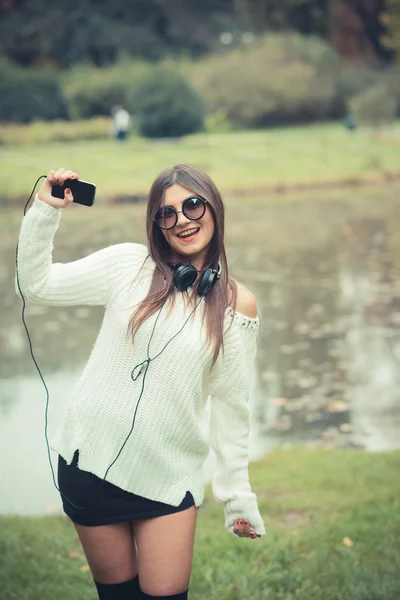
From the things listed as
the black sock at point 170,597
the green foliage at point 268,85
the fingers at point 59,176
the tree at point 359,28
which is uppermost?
the fingers at point 59,176

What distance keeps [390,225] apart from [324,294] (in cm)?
648

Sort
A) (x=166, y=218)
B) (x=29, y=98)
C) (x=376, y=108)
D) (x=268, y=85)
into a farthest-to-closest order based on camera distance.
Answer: (x=29, y=98) → (x=268, y=85) → (x=376, y=108) → (x=166, y=218)

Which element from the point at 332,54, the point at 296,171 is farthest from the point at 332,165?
the point at 332,54

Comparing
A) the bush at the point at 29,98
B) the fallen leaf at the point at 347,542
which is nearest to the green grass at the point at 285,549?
the fallen leaf at the point at 347,542

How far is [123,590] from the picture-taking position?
2799 mm

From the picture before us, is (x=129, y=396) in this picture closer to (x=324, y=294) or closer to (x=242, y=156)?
(x=324, y=294)

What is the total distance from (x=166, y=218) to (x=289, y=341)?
7.07 meters

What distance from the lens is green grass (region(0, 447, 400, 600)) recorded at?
157 inches

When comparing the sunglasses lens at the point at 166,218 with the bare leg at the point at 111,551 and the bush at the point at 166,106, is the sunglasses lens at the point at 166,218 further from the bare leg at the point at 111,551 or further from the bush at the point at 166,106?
the bush at the point at 166,106

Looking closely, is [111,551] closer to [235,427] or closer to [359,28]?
[235,427]

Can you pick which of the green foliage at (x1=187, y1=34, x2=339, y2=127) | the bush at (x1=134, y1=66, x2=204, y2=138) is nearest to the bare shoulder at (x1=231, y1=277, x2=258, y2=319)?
the bush at (x1=134, y1=66, x2=204, y2=138)

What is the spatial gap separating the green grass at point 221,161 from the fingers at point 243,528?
842 inches

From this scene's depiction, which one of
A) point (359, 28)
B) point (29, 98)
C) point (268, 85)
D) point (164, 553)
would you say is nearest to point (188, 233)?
point (164, 553)

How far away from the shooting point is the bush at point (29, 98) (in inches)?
1486
